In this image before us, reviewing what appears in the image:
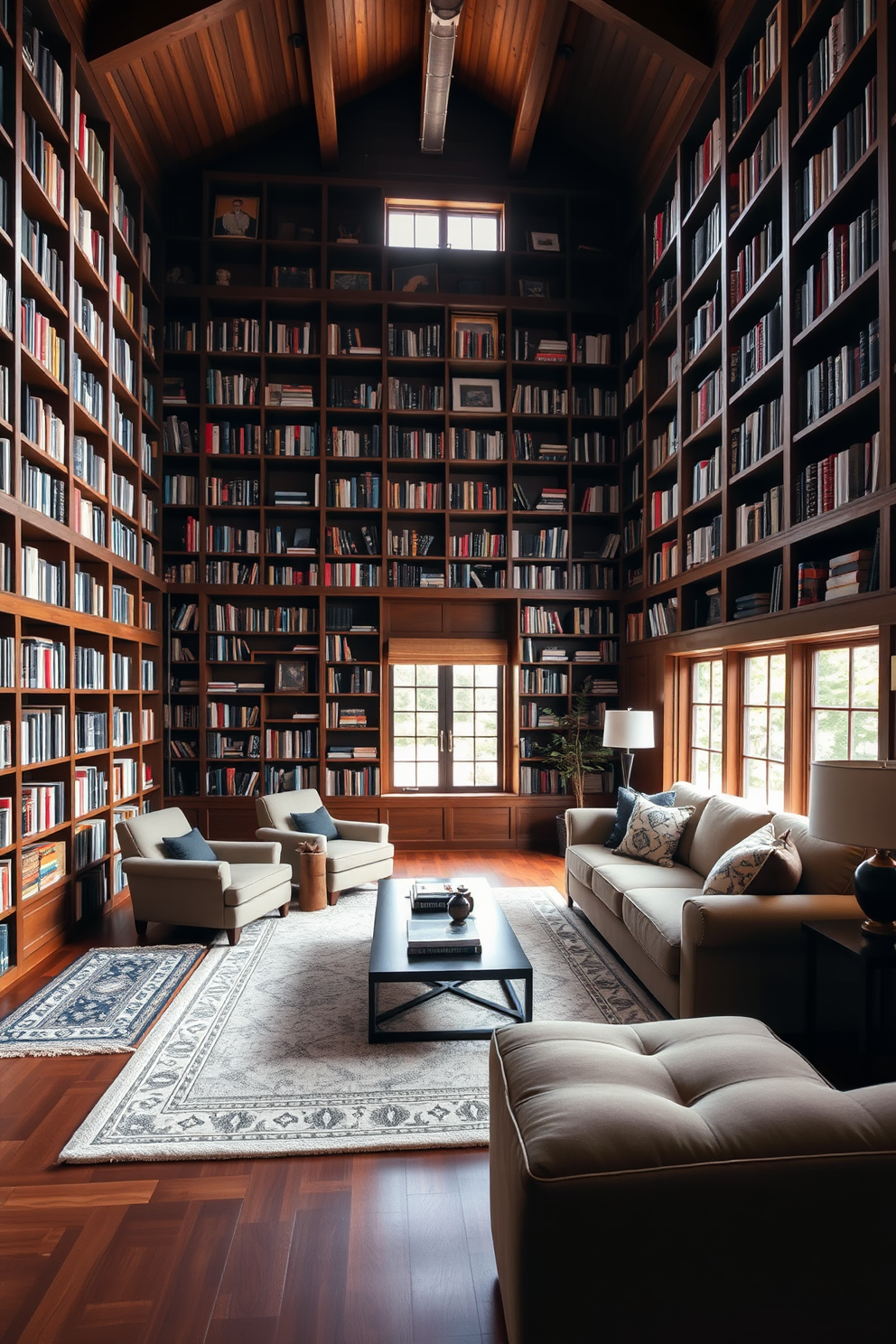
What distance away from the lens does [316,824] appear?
5867 mm

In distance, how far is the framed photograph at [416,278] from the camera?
7371 mm

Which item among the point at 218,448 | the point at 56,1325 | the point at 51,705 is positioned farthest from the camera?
the point at 218,448

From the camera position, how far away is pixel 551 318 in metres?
7.62

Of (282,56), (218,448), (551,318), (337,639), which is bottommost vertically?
(337,639)

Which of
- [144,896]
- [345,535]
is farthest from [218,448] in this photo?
[144,896]

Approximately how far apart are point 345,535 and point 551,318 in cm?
287

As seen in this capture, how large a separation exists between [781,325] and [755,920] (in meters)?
3.32

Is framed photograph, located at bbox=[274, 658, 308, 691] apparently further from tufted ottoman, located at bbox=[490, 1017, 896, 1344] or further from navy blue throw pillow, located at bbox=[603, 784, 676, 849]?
tufted ottoman, located at bbox=[490, 1017, 896, 1344]

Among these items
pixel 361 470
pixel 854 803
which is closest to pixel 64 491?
pixel 361 470

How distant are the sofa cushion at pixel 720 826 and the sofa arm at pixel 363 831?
2.33m

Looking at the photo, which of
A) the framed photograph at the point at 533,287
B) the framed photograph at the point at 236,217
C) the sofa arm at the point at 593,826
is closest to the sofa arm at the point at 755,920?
the sofa arm at the point at 593,826

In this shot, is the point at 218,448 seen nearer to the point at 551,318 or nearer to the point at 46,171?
the point at 46,171

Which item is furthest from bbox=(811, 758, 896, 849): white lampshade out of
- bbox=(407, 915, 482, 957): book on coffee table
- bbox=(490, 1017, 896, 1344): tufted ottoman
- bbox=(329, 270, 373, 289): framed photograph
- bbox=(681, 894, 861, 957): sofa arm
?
bbox=(329, 270, 373, 289): framed photograph

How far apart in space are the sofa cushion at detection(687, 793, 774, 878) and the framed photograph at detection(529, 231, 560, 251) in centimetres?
550
